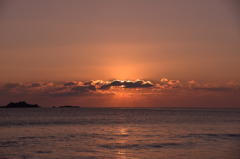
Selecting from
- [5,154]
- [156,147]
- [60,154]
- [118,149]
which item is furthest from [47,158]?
[156,147]

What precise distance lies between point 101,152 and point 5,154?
10.9 meters

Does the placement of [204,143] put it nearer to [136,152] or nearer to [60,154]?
[136,152]

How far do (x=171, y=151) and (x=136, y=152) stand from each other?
14.6 feet

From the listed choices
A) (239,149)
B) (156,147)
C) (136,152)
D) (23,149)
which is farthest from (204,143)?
(23,149)

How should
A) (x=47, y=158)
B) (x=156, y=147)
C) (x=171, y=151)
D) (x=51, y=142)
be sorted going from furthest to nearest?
(x=51, y=142) → (x=156, y=147) → (x=171, y=151) → (x=47, y=158)

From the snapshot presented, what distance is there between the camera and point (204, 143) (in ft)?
130

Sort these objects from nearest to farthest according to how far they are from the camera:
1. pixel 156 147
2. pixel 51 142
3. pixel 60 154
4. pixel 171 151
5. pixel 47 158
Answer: pixel 47 158 → pixel 60 154 → pixel 171 151 → pixel 156 147 → pixel 51 142

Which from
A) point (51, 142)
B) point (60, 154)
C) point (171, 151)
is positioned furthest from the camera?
point (51, 142)

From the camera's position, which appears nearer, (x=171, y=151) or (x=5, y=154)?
(x=5, y=154)

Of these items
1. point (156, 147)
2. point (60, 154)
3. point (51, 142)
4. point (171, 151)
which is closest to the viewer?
point (60, 154)

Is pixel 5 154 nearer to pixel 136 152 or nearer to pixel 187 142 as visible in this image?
pixel 136 152

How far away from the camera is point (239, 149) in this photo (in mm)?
34938

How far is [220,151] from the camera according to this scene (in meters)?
33.8

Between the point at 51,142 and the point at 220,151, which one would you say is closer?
the point at 220,151
